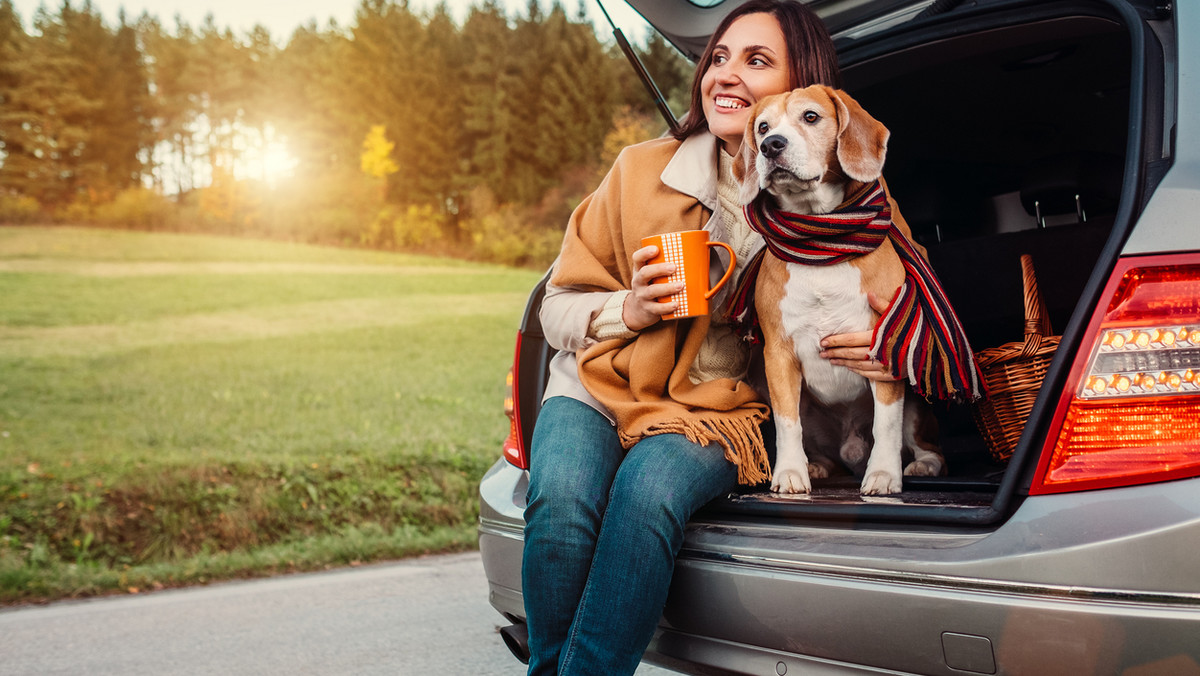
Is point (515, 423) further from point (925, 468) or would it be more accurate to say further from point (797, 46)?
point (797, 46)

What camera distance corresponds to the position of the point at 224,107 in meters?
18.2

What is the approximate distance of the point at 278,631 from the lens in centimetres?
331

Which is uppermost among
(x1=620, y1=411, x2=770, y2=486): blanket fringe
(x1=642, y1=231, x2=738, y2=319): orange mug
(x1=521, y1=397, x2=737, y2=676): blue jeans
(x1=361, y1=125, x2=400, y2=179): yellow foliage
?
(x1=361, y1=125, x2=400, y2=179): yellow foliage

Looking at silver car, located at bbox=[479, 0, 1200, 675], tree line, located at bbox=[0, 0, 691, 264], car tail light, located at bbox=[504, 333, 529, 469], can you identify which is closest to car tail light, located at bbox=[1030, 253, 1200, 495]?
silver car, located at bbox=[479, 0, 1200, 675]

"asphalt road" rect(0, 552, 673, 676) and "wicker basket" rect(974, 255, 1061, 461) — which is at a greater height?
"wicker basket" rect(974, 255, 1061, 461)

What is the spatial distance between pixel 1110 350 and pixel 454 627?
2.66 meters

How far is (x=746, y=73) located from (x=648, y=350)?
2.59 feet

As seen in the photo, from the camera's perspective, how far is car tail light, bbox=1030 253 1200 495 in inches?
49.7

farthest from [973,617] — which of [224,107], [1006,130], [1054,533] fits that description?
[224,107]

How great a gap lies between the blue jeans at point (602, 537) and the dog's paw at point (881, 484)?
30 cm

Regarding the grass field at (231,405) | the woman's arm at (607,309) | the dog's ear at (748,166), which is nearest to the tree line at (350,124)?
the grass field at (231,405)

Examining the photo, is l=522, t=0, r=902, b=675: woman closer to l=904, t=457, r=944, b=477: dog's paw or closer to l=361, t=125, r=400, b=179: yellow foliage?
l=904, t=457, r=944, b=477: dog's paw

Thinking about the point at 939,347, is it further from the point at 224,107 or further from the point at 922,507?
the point at 224,107

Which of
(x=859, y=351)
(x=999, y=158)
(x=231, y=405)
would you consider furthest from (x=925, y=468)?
(x=231, y=405)
